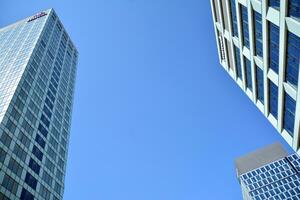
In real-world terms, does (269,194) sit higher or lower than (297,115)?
lower

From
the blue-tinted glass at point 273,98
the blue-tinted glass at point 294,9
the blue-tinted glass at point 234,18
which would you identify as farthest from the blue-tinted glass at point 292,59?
the blue-tinted glass at point 234,18

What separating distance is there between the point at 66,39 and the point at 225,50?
74236 mm

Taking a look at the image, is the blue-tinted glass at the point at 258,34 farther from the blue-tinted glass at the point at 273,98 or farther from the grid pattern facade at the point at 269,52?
the blue-tinted glass at the point at 273,98

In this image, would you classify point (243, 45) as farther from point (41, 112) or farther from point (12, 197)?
point (41, 112)

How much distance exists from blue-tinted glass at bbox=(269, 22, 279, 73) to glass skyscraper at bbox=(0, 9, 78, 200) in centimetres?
3827

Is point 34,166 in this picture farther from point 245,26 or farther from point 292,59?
point 292,59

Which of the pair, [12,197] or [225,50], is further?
[225,50]

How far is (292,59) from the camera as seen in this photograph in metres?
34.0

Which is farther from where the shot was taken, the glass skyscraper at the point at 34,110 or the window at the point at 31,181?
the window at the point at 31,181

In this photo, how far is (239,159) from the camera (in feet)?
481

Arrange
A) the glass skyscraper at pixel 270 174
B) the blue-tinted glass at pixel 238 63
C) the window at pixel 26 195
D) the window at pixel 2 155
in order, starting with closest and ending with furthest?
the window at pixel 2 155
the window at pixel 26 195
the blue-tinted glass at pixel 238 63
the glass skyscraper at pixel 270 174

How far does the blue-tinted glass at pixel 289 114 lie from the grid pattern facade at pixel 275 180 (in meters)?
91.4

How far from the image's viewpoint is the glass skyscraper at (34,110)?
54969mm

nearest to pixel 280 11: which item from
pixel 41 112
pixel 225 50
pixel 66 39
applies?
pixel 225 50
